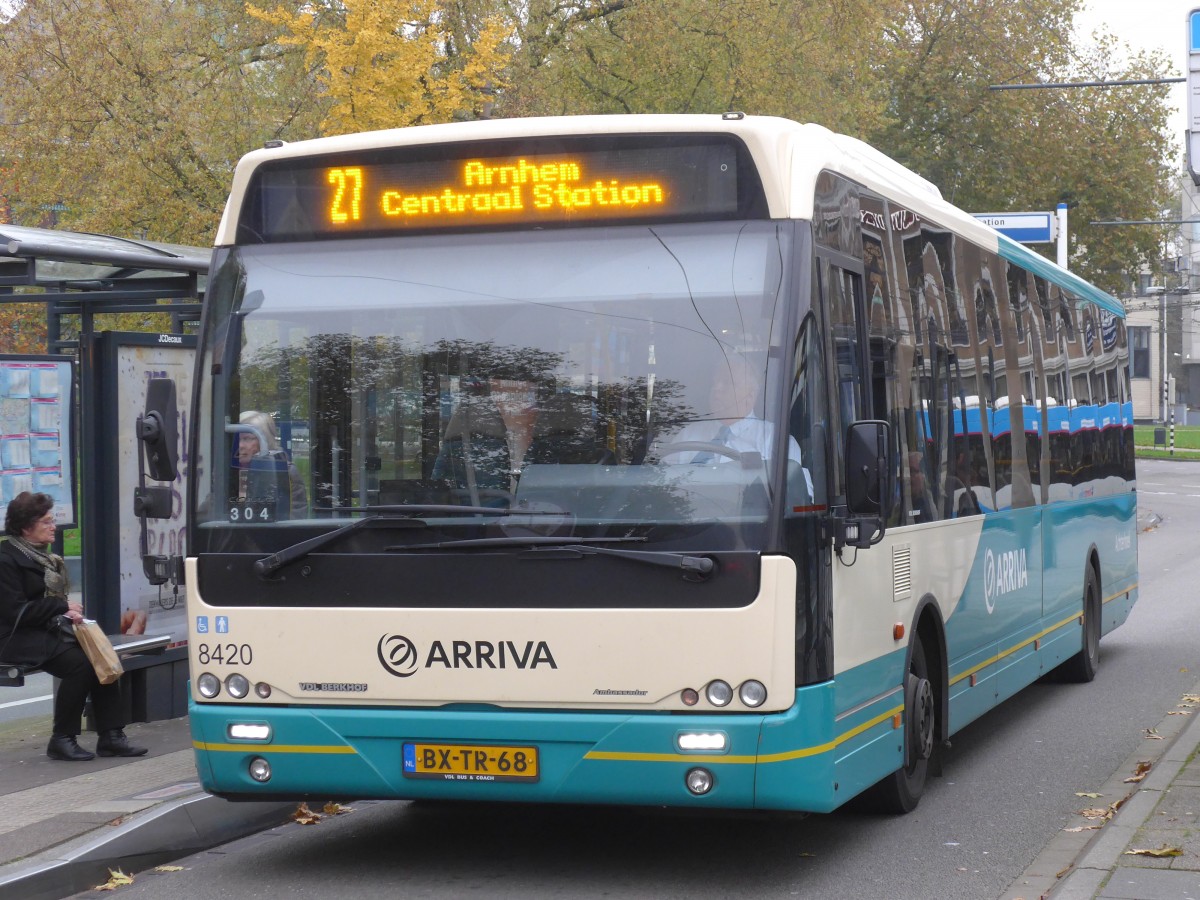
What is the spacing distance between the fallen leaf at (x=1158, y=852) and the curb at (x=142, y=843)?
3771mm

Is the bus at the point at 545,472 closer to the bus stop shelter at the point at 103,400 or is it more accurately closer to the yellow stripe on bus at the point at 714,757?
the yellow stripe on bus at the point at 714,757

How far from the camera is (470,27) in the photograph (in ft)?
83.4

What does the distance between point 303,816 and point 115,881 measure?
139 cm

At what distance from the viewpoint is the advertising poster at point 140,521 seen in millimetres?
10125

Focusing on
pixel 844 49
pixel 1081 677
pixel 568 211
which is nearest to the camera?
pixel 568 211

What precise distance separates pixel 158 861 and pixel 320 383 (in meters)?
2.13

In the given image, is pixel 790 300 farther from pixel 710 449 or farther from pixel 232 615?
pixel 232 615

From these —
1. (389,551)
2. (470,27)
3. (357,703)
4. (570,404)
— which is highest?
(470,27)

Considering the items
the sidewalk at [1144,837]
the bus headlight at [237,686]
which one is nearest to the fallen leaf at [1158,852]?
the sidewalk at [1144,837]

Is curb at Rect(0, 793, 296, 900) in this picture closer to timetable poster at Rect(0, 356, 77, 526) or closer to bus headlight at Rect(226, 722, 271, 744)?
bus headlight at Rect(226, 722, 271, 744)

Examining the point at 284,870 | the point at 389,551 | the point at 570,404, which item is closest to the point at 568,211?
the point at 570,404

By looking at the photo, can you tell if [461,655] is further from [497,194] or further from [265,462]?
[497,194]

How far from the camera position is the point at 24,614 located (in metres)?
8.98

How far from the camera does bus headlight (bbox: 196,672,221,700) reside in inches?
271
